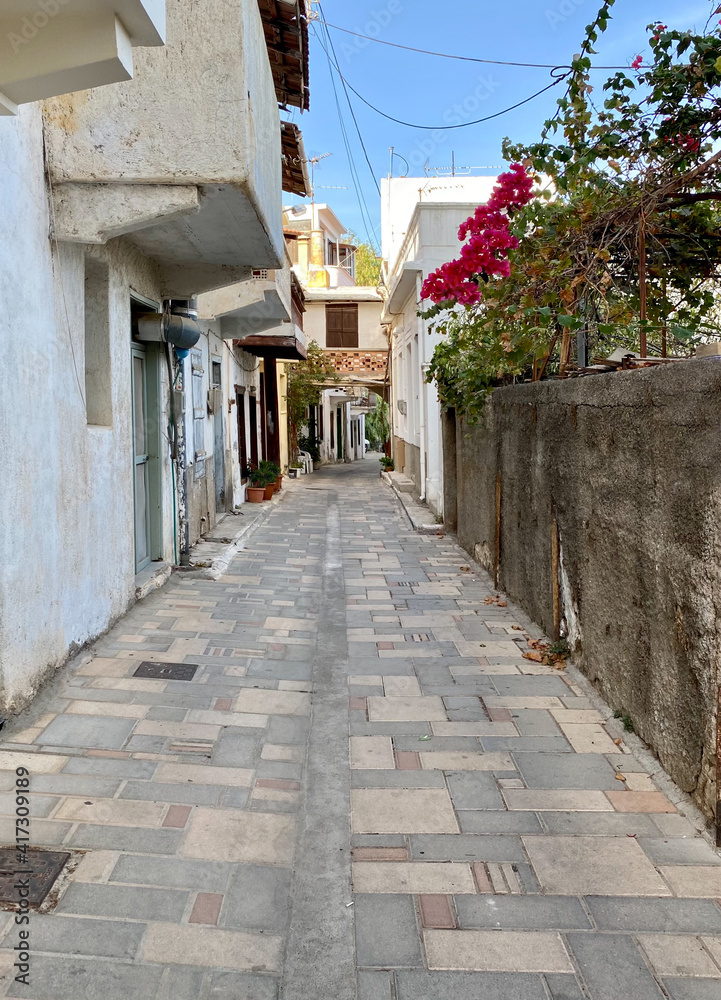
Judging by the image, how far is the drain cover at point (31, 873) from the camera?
2.69 m

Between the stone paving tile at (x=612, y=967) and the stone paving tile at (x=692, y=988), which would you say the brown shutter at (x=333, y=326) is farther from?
the stone paving tile at (x=692, y=988)

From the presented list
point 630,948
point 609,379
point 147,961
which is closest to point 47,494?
point 147,961

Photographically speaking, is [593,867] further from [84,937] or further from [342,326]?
[342,326]

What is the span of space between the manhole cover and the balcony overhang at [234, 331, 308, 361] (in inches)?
389

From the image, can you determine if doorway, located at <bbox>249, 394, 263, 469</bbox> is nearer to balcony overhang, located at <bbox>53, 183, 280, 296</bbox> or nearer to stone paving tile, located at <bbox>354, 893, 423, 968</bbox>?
balcony overhang, located at <bbox>53, 183, 280, 296</bbox>

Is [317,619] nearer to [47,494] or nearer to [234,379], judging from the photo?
[47,494]

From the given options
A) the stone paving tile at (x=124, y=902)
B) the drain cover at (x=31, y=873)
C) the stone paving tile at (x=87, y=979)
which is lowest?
the stone paving tile at (x=87, y=979)

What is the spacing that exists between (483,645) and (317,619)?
4.79 feet

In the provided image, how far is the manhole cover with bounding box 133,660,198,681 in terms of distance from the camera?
490cm

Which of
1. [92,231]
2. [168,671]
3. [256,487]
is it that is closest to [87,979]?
[168,671]

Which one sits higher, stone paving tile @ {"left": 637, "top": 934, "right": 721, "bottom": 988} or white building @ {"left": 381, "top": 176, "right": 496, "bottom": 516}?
white building @ {"left": 381, "top": 176, "right": 496, "bottom": 516}

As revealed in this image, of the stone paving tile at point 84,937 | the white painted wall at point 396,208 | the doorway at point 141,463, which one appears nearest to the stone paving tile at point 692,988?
the stone paving tile at point 84,937

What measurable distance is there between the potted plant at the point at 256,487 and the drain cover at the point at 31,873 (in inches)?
478

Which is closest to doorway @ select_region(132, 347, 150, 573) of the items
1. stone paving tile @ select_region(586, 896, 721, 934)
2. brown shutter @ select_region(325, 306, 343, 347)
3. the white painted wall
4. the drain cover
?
the drain cover
